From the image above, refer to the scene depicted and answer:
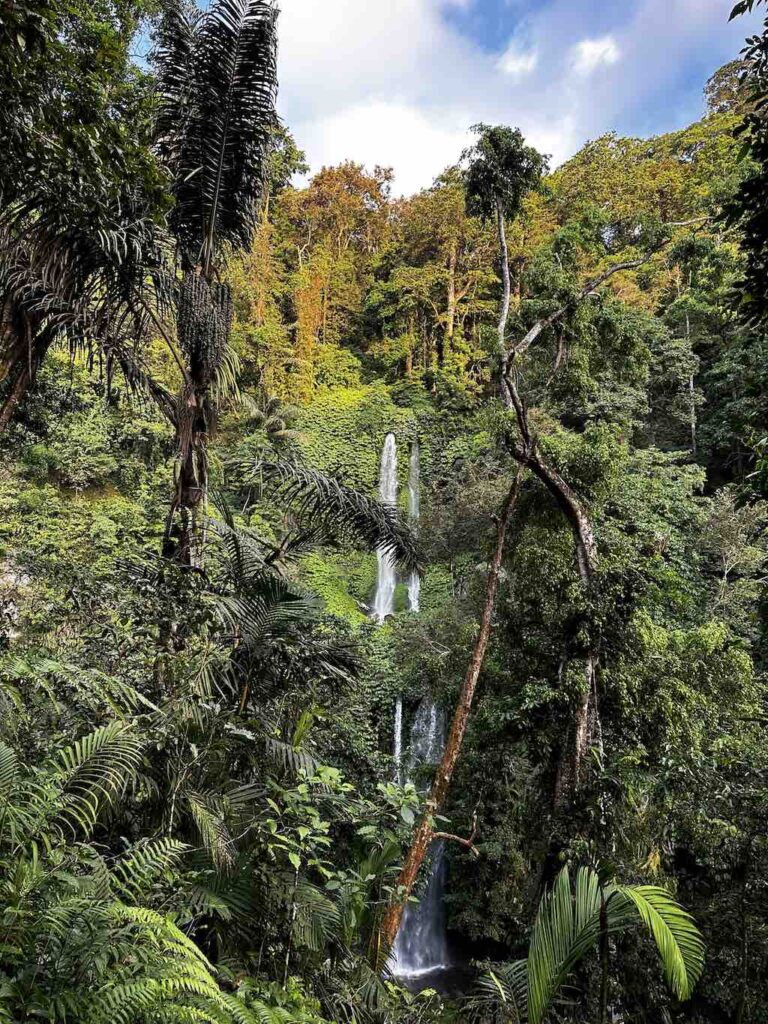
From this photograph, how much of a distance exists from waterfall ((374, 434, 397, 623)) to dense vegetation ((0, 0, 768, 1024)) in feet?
15.3

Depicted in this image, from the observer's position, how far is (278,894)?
108 inches

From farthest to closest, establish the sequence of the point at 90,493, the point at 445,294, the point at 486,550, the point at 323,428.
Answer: the point at 445,294, the point at 323,428, the point at 90,493, the point at 486,550

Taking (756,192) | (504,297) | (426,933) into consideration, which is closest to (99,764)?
(756,192)

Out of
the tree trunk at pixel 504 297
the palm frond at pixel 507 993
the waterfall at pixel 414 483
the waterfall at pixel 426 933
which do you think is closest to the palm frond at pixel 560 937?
the palm frond at pixel 507 993

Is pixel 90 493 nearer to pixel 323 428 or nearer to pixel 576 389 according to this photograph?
pixel 323 428

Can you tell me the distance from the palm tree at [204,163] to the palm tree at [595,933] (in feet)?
11.3

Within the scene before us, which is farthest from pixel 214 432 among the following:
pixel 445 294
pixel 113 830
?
pixel 445 294

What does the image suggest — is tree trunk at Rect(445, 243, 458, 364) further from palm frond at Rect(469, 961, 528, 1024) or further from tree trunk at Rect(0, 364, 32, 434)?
palm frond at Rect(469, 961, 528, 1024)

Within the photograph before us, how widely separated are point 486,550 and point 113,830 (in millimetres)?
5659

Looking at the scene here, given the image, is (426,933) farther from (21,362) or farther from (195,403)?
(21,362)

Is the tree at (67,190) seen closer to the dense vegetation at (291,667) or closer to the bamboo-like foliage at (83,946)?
the dense vegetation at (291,667)

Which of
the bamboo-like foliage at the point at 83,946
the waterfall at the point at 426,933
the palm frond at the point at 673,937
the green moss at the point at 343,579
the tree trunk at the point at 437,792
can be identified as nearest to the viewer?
the bamboo-like foliage at the point at 83,946

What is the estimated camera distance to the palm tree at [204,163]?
4738mm

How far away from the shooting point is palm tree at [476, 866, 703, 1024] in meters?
2.31
